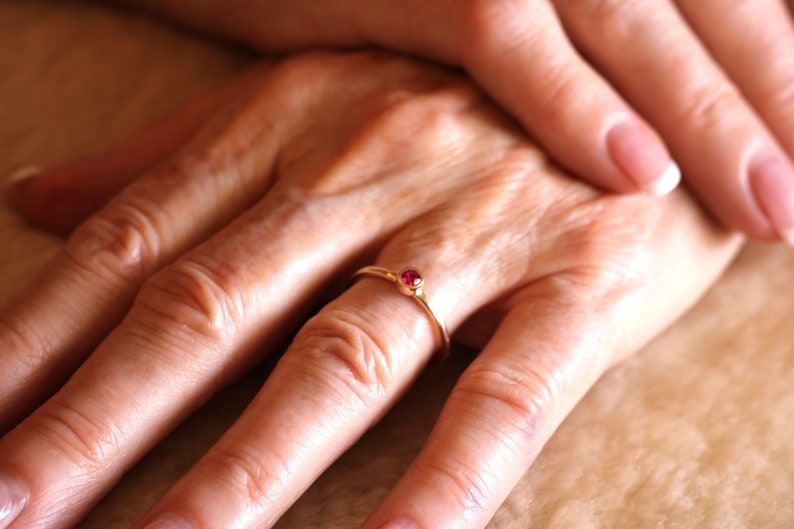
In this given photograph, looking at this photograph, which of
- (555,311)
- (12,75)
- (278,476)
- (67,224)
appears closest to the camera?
(278,476)

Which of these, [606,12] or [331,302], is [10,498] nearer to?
[331,302]

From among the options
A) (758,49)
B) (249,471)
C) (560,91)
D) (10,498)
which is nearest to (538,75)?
(560,91)

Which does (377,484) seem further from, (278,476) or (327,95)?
(327,95)

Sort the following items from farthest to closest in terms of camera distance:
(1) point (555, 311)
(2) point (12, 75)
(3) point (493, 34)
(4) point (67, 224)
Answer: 1. (2) point (12, 75)
2. (4) point (67, 224)
3. (3) point (493, 34)
4. (1) point (555, 311)

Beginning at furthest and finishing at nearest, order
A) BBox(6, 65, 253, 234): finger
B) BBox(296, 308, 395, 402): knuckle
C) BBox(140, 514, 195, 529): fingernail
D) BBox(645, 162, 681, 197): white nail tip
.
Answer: BBox(6, 65, 253, 234): finger, BBox(645, 162, 681, 197): white nail tip, BBox(296, 308, 395, 402): knuckle, BBox(140, 514, 195, 529): fingernail

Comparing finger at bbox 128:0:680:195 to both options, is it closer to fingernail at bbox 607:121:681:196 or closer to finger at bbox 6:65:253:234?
fingernail at bbox 607:121:681:196

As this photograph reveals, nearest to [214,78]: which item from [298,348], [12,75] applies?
[12,75]

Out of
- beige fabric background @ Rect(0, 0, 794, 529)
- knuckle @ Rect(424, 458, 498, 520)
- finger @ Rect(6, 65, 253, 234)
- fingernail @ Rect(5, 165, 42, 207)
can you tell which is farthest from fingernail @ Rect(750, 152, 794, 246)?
fingernail @ Rect(5, 165, 42, 207)
